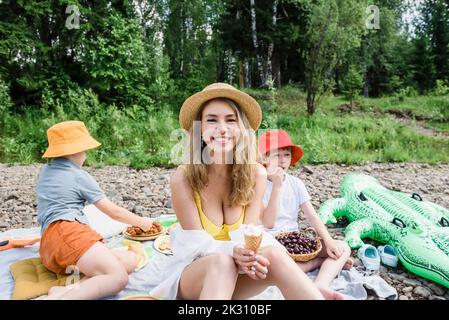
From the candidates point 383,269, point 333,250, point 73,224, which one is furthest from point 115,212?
point 383,269

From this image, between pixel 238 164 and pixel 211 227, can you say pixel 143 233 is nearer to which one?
pixel 211 227

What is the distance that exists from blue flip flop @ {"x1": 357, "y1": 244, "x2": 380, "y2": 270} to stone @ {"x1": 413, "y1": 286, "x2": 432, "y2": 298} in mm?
353

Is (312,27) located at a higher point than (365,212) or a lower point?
higher

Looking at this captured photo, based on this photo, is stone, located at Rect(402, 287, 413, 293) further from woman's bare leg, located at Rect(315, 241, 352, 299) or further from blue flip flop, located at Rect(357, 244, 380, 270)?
woman's bare leg, located at Rect(315, 241, 352, 299)

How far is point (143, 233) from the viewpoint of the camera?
11.9 feet

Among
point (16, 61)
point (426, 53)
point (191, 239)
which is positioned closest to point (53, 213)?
point (191, 239)

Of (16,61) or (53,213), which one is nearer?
(53,213)

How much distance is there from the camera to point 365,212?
3947 millimetres

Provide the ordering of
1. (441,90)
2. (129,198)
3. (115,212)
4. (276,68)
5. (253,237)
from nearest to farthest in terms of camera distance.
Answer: (253,237) < (115,212) < (129,198) < (441,90) < (276,68)

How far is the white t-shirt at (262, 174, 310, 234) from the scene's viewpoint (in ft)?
11.0

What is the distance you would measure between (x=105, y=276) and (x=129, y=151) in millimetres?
6420

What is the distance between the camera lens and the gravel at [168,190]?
10.5 feet

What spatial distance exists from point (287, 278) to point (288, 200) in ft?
4.86
